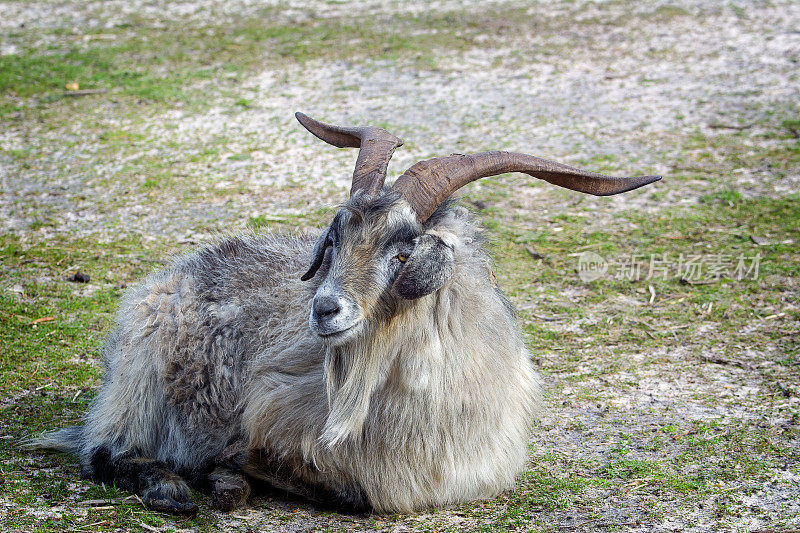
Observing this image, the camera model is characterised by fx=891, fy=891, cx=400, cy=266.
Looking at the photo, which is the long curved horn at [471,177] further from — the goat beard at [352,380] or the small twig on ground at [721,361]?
the small twig on ground at [721,361]

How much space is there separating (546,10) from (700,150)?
4.22 metres

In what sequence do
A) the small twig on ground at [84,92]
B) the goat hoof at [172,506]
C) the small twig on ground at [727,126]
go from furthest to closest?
1. the small twig on ground at [84,92]
2. the small twig on ground at [727,126]
3. the goat hoof at [172,506]

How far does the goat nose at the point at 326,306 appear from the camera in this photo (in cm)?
358

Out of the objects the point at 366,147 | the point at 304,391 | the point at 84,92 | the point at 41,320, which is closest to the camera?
the point at 304,391

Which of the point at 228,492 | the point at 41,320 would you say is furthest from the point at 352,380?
the point at 41,320

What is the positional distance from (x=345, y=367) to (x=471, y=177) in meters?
1.01

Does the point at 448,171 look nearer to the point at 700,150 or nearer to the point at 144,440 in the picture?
the point at 144,440

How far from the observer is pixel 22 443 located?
15.2 ft

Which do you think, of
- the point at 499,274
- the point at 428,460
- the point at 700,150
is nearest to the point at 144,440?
the point at 428,460

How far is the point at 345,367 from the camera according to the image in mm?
3932

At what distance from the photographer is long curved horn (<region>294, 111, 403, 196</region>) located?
13.1 ft

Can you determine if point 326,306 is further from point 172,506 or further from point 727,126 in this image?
point 727,126

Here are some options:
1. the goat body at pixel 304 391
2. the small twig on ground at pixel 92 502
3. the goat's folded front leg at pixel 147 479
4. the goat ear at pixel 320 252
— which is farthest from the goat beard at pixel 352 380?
the small twig on ground at pixel 92 502

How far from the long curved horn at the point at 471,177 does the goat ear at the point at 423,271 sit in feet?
0.59
